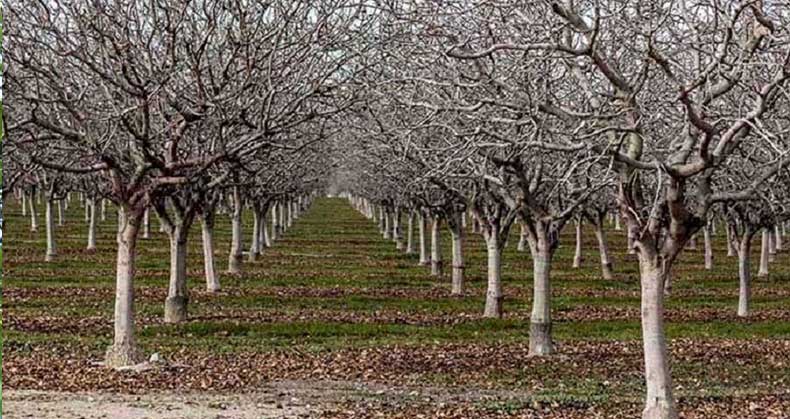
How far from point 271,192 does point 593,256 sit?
629 inches

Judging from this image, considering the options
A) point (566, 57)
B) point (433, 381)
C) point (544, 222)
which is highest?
point (566, 57)

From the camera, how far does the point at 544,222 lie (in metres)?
20.1

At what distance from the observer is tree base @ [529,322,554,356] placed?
19812mm

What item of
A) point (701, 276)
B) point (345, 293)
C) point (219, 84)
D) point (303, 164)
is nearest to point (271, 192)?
point (303, 164)

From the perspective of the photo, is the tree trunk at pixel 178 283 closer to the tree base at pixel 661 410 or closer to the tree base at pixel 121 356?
the tree base at pixel 121 356

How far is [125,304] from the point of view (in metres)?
18.0

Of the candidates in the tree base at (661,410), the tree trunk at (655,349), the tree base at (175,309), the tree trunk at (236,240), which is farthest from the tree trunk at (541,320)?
the tree trunk at (236,240)

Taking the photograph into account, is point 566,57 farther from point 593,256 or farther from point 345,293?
point 593,256

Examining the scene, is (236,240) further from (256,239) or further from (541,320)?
(541,320)

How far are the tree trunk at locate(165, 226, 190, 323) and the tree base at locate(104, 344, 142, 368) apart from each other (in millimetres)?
6330

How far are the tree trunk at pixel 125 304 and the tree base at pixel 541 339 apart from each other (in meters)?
6.27

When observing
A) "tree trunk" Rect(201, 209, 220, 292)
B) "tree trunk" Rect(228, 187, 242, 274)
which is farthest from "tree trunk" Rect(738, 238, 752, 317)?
"tree trunk" Rect(228, 187, 242, 274)

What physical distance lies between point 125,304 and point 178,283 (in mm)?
6716

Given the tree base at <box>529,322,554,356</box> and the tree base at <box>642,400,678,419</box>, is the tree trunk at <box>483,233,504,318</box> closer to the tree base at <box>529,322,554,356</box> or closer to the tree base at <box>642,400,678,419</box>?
the tree base at <box>529,322,554,356</box>
